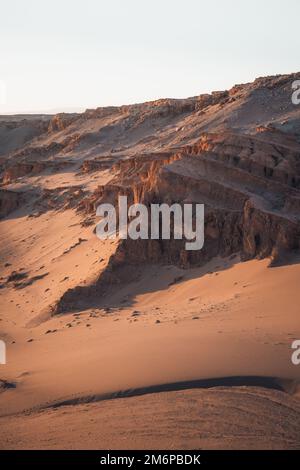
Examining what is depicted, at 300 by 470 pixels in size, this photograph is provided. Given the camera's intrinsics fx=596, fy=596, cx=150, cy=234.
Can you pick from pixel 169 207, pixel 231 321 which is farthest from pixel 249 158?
pixel 231 321

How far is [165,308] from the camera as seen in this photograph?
9.47m

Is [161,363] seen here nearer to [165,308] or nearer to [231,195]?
[165,308]

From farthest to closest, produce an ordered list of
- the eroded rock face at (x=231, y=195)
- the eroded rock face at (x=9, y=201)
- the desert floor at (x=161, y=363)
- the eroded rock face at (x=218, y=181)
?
the eroded rock face at (x=9, y=201)
the eroded rock face at (x=218, y=181)
the eroded rock face at (x=231, y=195)
the desert floor at (x=161, y=363)

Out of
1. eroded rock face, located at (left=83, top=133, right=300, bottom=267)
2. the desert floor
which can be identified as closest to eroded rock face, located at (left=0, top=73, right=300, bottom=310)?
eroded rock face, located at (left=83, top=133, right=300, bottom=267)

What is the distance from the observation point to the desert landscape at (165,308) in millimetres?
5371

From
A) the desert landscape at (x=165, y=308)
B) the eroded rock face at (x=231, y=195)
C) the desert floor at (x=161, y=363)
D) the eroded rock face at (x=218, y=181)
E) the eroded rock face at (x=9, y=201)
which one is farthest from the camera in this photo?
the eroded rock face at (x=9, y=201)

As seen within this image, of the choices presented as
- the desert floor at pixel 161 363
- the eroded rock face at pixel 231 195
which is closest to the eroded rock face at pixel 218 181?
the eroded rock face at pixel 231 195

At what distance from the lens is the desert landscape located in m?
5.37

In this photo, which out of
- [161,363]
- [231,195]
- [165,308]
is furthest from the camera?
[231,195]

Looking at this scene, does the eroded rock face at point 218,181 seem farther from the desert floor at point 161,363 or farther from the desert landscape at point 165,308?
the desert floor at point 161,363

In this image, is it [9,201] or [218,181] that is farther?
[9,201]

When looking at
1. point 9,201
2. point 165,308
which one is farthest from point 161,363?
point 9,201

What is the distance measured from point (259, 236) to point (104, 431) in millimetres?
5649

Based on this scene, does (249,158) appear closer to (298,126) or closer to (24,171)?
(298,126)
